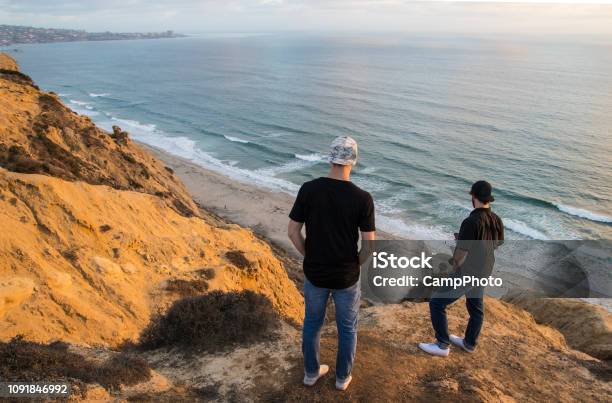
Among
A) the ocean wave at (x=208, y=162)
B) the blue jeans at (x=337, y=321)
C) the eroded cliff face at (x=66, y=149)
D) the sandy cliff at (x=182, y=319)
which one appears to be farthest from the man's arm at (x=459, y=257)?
the ocean wave at (x=208, y=162)

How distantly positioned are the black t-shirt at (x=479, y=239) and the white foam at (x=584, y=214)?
26388 millimetres

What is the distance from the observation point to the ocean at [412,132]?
29.6 metres

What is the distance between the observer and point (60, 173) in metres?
12.7

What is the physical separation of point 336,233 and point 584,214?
96.1 feet

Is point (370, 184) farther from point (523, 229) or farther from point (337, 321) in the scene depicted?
point (337, 321)

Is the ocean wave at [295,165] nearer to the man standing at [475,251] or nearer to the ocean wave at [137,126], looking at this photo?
the ocean wave at [137,126]

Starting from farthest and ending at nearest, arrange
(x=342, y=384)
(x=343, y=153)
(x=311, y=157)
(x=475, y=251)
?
(x=311, y=157) < (x=475, y=251) < (x=342, y=384) < (x=343, y=153)

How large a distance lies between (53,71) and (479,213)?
391 feet

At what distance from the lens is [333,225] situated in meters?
4.38

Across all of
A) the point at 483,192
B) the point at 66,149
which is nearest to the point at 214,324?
the point at 483,192

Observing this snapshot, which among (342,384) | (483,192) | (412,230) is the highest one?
(483,192)

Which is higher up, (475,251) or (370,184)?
(475,251)

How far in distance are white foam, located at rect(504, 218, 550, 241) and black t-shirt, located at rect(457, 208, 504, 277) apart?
2270 centimetres

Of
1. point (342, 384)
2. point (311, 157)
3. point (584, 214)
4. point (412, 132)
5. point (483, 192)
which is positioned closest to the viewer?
point (342, 384)
